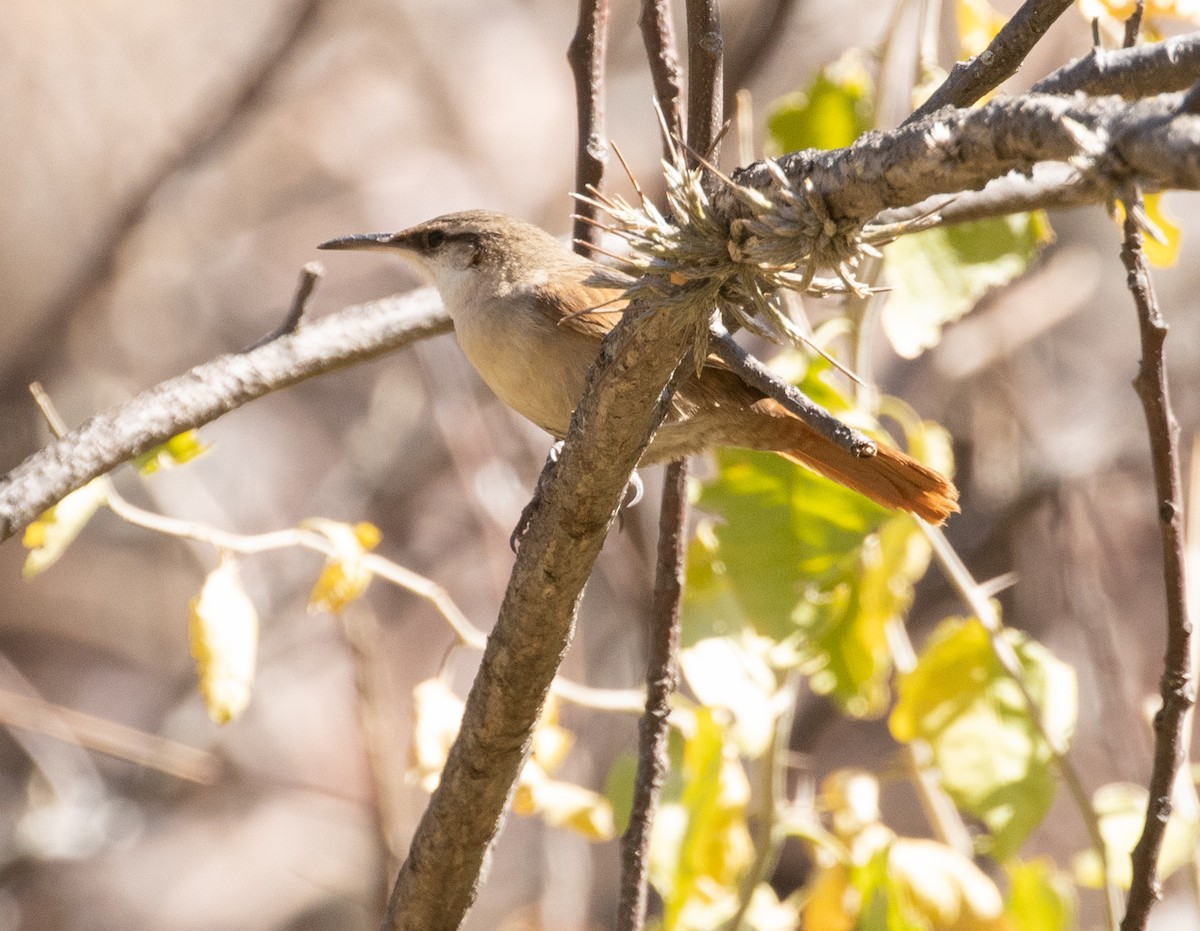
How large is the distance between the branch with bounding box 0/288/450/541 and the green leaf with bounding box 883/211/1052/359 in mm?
778

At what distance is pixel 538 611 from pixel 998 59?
0.77m

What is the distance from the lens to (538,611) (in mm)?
1310

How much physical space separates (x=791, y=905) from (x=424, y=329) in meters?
1.35

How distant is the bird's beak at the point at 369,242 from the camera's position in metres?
2.52

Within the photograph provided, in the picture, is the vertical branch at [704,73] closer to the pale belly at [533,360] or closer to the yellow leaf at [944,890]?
the pale belly at [533,360]

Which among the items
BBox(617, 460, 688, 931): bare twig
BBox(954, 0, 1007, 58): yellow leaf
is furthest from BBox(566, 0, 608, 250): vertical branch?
BBox(954, 0, 1007, 58): yellow leaf

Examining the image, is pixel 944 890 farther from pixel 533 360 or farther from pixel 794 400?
pixel 794 400

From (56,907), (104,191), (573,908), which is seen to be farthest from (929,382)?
(56,907)

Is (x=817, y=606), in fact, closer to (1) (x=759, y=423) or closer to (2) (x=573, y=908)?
(1) (x=759, y=423)

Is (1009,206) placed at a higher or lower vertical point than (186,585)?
lower

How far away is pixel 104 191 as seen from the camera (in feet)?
18.3

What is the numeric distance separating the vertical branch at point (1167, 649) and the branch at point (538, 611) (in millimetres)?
647

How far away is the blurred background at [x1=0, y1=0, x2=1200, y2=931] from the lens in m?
5.29

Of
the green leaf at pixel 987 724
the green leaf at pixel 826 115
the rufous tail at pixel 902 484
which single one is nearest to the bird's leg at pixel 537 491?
the rufous tail at pixel 902 484
